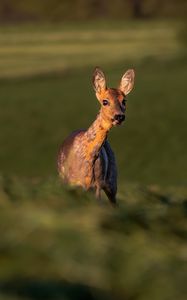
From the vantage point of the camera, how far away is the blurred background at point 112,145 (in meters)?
4.21

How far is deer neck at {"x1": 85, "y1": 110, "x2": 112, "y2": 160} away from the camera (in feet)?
39.0

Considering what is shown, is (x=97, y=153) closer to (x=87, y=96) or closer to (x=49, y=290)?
(x=49, y=290)

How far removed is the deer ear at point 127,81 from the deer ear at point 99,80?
0.90 ft

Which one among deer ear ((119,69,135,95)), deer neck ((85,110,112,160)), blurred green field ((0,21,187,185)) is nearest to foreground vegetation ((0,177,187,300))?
deer neck ((85,110,112,160))

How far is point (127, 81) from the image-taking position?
12.9 meters

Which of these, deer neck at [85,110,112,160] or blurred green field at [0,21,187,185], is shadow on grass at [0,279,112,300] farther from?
blurred green field at [0,21,187,185]

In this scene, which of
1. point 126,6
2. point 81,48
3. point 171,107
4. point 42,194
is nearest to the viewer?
point 42,194

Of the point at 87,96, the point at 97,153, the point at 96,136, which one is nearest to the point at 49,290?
the point at 97,153

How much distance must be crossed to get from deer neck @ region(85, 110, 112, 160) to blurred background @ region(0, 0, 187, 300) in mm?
684

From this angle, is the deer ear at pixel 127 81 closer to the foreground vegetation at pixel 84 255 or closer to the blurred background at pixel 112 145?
the blurred background at pixel 112 145

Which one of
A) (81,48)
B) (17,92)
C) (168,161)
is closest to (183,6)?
(81,48)

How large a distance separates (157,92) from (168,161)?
1219cm

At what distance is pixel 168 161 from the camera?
3650cm

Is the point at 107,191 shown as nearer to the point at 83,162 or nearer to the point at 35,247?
the point at 83,162
